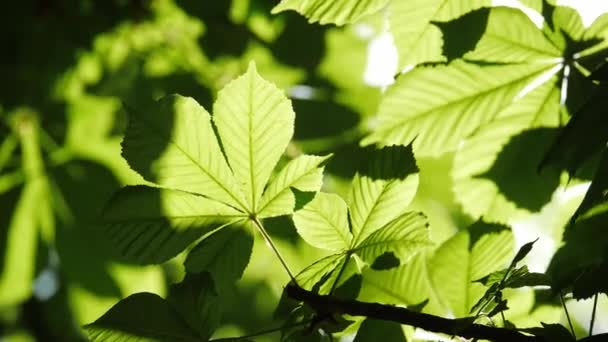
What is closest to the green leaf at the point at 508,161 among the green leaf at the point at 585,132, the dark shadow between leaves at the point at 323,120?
the green leaf at the point at 585,132

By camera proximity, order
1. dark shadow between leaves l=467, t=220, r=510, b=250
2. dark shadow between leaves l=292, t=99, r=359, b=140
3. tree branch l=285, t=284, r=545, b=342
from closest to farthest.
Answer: tree branch l=285, t=284, r=545, b=342 → dark shadow between leaves l=467, t=220, r=510, b=250 → dark shadow between leaves l=292, t=99, r=359, b=140

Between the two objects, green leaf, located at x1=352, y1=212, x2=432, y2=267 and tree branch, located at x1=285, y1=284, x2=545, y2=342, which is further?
green leaf, located at x1=352, y1=212, x2=432, y2=267

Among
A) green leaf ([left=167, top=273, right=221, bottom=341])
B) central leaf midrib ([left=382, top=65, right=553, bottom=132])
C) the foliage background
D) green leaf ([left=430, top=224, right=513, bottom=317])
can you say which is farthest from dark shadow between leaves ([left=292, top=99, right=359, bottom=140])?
green leaf ([left=167, top=273, right=221, bottom=341])

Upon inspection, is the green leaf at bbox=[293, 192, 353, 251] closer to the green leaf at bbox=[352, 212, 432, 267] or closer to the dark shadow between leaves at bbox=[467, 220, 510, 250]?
the green leaf at bbox=[352, 212, 432, 267]

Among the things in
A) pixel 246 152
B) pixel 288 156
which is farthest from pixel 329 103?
pixel 246 152

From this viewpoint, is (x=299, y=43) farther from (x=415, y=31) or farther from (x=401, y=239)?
(x=401, y=239)

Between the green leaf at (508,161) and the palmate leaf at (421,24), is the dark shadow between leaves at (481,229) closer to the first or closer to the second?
the green leaf at (508,161)

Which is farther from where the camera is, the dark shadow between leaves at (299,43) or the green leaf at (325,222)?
the dark shadow between leaves at (299,43)

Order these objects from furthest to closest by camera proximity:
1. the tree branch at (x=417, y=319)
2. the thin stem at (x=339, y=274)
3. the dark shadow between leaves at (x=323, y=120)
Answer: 1. the dark shadow between leaves at (x=323, y=120)
2. the thin stem at (x=339, y=274)
3. the tree branch at (x=417, y=319)
